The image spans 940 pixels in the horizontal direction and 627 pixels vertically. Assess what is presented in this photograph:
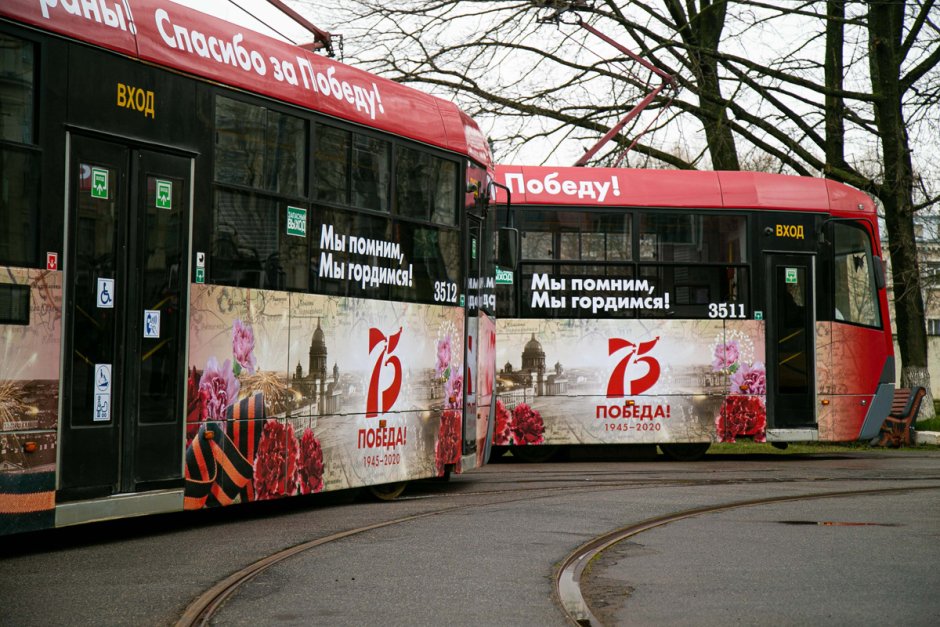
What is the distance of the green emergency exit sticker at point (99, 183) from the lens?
25.4ft

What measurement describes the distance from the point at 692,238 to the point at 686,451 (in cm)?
Answer: 283

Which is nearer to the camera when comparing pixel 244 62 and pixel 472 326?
pixel 244 62

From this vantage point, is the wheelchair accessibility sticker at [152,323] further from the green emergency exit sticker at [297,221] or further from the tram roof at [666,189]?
the tram roof at [666,189]

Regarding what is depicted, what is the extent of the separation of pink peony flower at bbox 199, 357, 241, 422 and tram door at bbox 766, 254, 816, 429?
895 centimetres

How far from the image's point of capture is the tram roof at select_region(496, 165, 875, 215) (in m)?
15.9

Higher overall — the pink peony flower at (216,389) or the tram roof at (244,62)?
the tram roof at (244,62)

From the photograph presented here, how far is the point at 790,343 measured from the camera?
16.2 metres

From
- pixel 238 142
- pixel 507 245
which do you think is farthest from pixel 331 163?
pixel 507 245

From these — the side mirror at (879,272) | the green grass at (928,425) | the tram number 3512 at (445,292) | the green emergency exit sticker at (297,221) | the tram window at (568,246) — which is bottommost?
the green grass at (928,425)

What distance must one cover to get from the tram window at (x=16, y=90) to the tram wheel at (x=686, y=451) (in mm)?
11096

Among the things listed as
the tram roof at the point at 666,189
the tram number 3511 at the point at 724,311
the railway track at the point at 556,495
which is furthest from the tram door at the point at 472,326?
the tram number 3511 at the point at 724,311

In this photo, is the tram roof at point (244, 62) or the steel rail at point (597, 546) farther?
the tram roof at point (244, 62)

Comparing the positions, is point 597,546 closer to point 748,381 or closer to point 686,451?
point 748,381

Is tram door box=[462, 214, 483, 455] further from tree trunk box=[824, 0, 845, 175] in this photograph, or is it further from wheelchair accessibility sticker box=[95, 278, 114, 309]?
tree trunk box=[824, 0, 845, 175]
